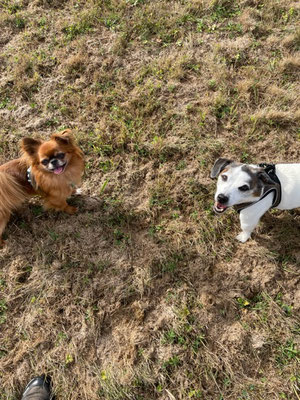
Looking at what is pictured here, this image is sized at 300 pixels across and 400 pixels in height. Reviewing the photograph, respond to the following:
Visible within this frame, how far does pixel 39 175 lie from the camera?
288 centimetres

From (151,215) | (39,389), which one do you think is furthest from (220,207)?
(39,389)

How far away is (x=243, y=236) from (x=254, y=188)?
0.85 metres

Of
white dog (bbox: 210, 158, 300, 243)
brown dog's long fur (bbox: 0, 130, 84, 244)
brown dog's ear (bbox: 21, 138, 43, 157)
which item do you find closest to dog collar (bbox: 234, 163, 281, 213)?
white dog (bbox: 210, 158, 300, 243)

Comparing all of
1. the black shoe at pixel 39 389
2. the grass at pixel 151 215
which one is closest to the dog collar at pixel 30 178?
the grass at pixel 151 215

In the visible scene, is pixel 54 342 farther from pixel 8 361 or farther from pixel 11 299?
pixel 11 299

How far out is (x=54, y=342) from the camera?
9.91 ft

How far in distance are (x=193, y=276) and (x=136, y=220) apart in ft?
3.27

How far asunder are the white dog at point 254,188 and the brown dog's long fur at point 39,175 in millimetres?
→ 1589

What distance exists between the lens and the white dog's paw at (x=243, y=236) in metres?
3.17

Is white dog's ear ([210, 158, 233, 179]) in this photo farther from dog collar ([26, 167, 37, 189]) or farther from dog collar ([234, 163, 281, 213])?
dog collar ([26, 167, 37, 189])

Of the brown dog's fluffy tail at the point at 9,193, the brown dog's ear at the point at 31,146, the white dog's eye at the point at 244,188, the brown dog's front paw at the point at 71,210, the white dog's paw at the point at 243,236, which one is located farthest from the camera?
the brown dog's front paw at the point at 71,210

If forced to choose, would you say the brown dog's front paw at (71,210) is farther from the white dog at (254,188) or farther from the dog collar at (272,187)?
the dog collar at (272,187)

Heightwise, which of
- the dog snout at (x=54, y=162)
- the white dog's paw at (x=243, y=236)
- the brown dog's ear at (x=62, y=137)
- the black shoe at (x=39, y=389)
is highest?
the brown dog's ear at (x=62, y=137)

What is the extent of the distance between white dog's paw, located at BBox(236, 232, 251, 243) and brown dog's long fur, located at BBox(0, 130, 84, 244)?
2058mm
